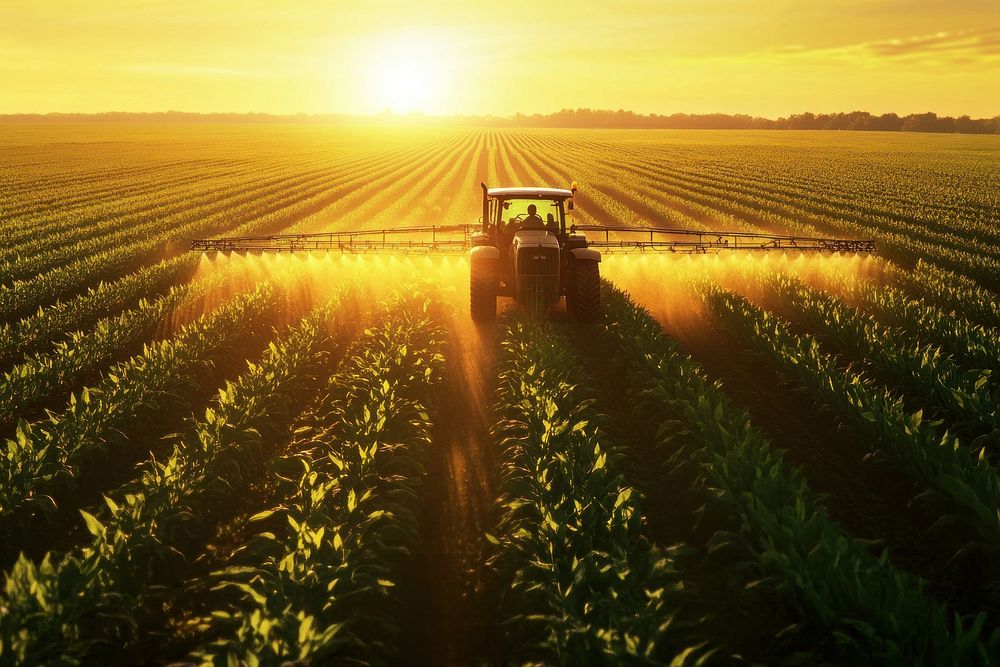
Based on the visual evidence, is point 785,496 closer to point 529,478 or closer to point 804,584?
point 804,584

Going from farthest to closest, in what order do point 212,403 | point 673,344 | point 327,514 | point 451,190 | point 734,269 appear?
point 451,190, point 734,269, point 673,344, point 212,403, point 327,514

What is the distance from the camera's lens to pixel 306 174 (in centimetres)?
5097

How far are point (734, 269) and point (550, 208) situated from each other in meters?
6.53

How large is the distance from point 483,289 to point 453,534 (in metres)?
6.72

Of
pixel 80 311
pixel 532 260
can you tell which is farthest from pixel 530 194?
pixel 80 311

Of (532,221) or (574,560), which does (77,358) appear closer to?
(532,221)

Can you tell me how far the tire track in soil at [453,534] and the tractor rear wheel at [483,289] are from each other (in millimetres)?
2444

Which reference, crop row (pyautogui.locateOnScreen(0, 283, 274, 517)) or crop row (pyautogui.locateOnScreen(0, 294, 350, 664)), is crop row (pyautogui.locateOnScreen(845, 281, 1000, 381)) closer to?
crop row (pyautogui.locateOnScreen(0, 294, 350, 664))

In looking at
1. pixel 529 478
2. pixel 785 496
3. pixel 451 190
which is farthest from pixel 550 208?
pixel 451 190

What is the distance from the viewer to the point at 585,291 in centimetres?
1243

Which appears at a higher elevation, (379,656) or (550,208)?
(550,208)

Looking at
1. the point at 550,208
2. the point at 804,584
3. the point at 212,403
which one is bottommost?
the point at 212,403

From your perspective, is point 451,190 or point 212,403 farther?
point 451,190

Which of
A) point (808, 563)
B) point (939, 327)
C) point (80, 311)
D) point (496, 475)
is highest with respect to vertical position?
point (808, 563)
